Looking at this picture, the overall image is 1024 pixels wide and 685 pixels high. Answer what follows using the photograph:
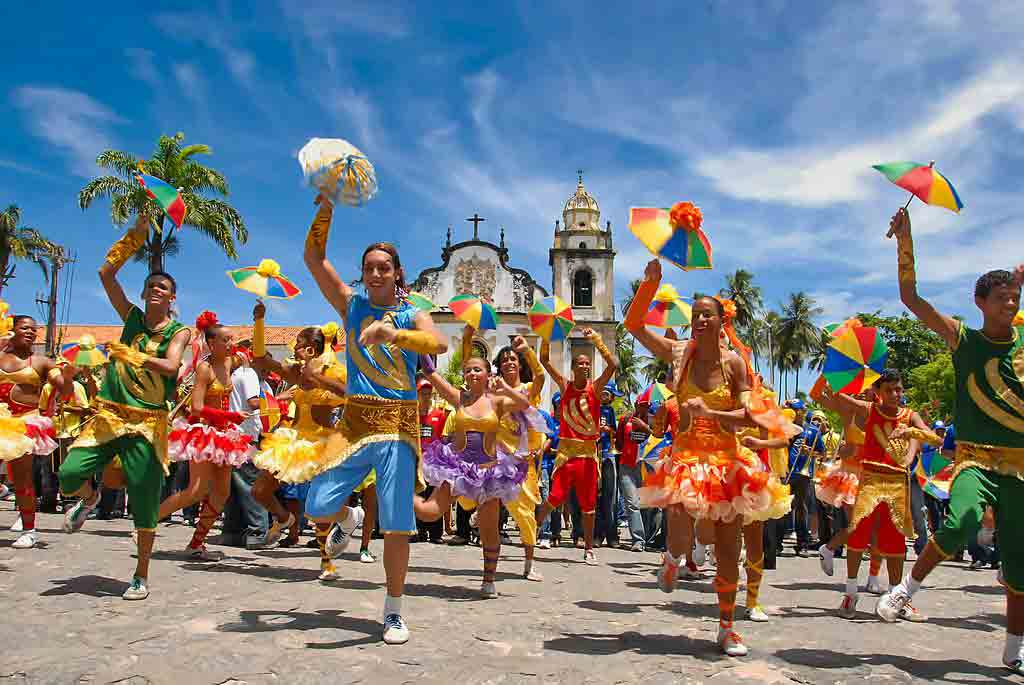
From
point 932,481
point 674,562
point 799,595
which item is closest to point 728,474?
point 674,562

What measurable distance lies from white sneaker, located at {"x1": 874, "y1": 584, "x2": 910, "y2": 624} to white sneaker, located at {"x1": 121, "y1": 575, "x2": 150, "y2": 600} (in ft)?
16.2

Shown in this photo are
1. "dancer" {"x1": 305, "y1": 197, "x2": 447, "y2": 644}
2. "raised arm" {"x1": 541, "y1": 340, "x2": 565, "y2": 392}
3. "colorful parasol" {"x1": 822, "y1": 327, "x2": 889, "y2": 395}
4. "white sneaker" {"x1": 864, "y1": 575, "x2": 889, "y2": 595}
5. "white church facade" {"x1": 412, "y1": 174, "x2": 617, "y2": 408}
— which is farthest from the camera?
"white church facade" {"x1": 412, "y1": 174, "x2": 617, "y2": 408}

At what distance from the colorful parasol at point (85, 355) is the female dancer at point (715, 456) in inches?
294

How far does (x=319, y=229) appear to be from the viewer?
529 cm

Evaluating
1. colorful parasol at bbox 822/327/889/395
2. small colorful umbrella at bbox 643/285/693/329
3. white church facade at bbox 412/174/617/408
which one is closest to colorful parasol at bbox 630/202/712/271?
small colorful umbrella at bbox 643/285/693/329

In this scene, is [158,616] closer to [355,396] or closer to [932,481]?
[355,396]

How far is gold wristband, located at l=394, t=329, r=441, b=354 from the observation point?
4699 mm

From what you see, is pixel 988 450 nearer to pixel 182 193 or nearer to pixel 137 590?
pixel 137 590

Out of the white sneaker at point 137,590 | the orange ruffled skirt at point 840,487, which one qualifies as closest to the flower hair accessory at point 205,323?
the white sneaker at point 137,590

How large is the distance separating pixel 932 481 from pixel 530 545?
582cm

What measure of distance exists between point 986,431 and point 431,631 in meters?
3.59

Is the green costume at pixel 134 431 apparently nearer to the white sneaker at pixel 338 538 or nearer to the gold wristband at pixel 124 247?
the gold wristband at pixel 124 247

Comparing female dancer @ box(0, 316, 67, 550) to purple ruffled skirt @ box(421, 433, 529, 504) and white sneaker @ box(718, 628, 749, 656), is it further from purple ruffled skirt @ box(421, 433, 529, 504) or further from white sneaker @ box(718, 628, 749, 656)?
white sneaker @ box(718, 628, 749, 656)

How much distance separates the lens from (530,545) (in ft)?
27.3
